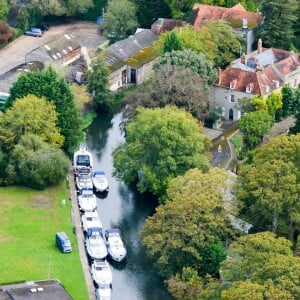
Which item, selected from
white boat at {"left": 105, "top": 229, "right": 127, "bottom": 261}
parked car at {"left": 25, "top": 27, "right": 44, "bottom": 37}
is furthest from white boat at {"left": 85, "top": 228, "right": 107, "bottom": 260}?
parked car at {"left": 25, "top": 27, "right": 44, "bottom": 37}

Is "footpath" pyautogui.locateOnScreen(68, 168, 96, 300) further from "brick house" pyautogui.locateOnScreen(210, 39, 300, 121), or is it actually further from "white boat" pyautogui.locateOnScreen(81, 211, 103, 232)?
"brick house" pyautogui.locateOnScreen(210, 39, 300, 121)

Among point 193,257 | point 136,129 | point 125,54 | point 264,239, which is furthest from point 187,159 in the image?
point 125,54

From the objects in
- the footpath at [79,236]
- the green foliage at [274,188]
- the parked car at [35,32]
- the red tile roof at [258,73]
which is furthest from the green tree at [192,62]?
the parked car at [35,32]

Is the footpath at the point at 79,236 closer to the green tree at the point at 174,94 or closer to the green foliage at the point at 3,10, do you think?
the green tree at the point at 174,94

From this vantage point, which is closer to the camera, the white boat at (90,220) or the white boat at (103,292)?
the white boat at (103,292)

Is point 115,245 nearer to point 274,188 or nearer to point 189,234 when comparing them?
point 189,234

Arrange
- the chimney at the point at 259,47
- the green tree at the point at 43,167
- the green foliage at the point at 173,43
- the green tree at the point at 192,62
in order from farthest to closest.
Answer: the chimney at the point at 259,47, the green foliage at the point at 173,43, the green tree at the point at 192,62, the green tree at the point at 43,167

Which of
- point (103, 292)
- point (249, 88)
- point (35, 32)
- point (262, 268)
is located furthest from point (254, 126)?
point (35, 32)
